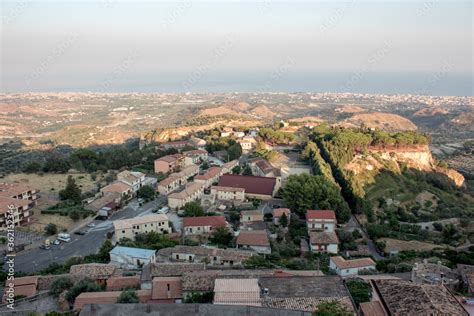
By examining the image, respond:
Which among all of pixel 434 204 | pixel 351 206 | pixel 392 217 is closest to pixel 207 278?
pixel 351 206

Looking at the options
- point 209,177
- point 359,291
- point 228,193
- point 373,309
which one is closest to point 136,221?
point 228,193

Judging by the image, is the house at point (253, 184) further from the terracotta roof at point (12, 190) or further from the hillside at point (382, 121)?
the hillside at point (382, 121)

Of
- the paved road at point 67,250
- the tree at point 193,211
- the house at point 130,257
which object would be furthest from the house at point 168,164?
the house at point 130,257

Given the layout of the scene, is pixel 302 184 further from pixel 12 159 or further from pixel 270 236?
pixel 12 159

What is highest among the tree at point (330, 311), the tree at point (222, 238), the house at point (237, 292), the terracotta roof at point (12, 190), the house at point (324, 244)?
the terracotta roof at point (12, 190)

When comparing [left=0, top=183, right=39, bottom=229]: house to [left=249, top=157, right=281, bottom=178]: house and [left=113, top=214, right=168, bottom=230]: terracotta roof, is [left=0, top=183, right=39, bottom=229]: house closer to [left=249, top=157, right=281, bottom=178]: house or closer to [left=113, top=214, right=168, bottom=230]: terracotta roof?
[left=113, top=214, right=168, bottom=230]: terracotta roof

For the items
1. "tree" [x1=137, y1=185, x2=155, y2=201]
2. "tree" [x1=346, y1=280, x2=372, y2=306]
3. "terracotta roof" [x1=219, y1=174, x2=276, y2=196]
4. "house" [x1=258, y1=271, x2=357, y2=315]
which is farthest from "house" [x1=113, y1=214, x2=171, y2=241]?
"tree" [x1=346, y1=280, x2=372, y2=306]

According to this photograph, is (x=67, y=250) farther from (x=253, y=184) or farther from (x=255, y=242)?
(x=253, y=184)
